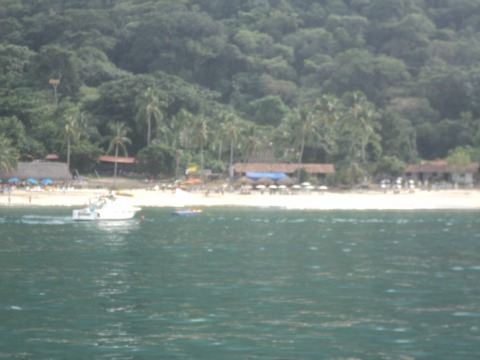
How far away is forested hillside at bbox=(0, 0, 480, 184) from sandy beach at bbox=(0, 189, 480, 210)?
7702 mm

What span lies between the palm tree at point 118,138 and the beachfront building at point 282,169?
12633 millimetres

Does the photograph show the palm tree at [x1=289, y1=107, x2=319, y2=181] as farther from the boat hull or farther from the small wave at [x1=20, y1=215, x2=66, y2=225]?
the small wave at [x1=20, y1=215, x2=66, y2=225]

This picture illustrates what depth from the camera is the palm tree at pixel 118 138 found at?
98.5 meters

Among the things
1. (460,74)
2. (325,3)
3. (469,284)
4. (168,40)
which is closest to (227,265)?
(469,284)

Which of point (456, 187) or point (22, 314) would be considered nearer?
point (22, 314)

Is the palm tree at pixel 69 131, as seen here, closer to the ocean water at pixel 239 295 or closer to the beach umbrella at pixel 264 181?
the beach umbrella at pixel 264 181

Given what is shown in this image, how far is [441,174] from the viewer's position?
10919 cm

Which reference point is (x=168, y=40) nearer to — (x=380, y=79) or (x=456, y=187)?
(x=380, y=79)

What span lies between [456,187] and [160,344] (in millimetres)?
82849

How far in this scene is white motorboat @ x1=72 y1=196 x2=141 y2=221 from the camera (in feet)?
195

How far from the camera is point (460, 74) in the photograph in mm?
130875

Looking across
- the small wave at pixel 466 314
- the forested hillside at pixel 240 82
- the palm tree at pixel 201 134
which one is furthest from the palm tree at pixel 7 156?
the small wave at pixel 466 314

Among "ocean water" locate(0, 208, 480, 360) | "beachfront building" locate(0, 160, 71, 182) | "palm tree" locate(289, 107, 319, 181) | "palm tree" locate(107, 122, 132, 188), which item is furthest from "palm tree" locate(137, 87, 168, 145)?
"ocean water" locate(0, 208, 480, 360)

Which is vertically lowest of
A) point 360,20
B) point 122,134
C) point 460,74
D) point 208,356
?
point 208,356
